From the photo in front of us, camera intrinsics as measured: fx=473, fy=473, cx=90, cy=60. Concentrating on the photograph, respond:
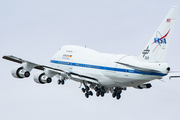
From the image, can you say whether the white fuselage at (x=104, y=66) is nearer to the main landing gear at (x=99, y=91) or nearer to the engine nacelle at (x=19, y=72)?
the main landing gear at (x=99, y=91)

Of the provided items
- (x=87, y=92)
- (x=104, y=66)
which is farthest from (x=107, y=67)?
(x=87, y=92)

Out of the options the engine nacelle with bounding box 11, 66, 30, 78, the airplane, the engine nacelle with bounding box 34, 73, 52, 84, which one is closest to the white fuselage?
the airplane

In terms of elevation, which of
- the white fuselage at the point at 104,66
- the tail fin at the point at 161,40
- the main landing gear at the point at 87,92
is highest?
the tail fin at the point at 161,40

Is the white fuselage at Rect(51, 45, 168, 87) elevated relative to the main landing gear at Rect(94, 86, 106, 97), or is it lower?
→ elevated

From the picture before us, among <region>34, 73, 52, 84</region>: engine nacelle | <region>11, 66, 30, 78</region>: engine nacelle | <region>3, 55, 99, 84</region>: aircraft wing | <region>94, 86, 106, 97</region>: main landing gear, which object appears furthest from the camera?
<region>94, 86, 106, 97</region>: main landing gear

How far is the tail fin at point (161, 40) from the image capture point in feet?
188

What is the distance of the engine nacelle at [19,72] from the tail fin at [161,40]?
52.6 feet

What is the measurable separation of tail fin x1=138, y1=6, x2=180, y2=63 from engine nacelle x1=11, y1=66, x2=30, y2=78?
16.0 meters

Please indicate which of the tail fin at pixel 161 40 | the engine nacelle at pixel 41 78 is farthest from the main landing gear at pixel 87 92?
the tail fin at pixel 161 40

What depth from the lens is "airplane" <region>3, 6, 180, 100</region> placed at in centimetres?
5762

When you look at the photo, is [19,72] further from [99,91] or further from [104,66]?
[99,91]

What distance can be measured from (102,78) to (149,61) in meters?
8.40

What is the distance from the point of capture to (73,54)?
227ft

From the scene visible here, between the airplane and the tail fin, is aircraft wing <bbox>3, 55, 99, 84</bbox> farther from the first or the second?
the tail fin
